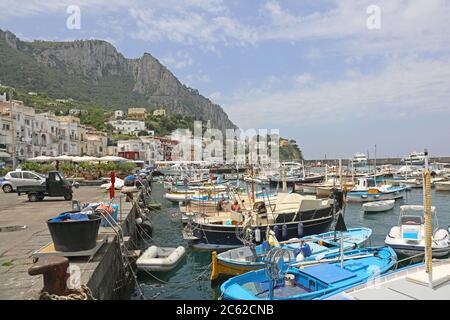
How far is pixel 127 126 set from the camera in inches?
5807

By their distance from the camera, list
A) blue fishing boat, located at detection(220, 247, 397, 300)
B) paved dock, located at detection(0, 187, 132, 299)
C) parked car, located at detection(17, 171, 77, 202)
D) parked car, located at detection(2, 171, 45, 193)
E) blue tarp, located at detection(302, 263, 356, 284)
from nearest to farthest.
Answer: paved dock, located at detection(0, 187, 132, 299), blue fishing boat, located at detection(220, 247, 397, 300), blue tarp, located at detection(302, 263, 356, 284), parked car, located at detection(17, 171, 77, 202), parked car, located at detection(2, 171, 45, 193)

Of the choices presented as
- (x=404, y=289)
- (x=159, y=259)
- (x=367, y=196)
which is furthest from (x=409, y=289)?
(x=367, y=196)

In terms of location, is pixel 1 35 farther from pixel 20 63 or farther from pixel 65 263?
pixel 65 263

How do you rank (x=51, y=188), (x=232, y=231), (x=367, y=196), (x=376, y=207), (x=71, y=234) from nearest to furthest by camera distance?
(x=71, y=234) < (x=232, y=231) < (x=51, y=188) < (x=376, y=207) < (x=367, y=196)

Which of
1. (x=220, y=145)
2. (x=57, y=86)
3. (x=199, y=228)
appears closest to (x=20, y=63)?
(x=57, y=86)

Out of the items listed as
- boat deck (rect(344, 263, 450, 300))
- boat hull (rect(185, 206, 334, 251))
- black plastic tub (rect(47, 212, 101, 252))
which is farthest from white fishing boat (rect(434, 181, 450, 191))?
black plastic tub (rect(47, 212, 101, 252))

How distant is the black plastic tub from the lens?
26.6 feet

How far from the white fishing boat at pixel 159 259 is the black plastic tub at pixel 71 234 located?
595cm

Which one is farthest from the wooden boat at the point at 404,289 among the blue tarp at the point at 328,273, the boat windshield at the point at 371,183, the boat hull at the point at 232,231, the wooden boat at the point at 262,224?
the boat windshield at the point at 371,183

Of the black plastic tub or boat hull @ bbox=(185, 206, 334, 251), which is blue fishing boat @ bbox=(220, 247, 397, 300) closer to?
the black plastic tub

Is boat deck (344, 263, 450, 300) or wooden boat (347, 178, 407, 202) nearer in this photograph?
boat deck (344, 263, 450, 300)

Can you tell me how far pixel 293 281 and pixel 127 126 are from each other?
5692 inches

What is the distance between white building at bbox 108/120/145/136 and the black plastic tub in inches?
5327

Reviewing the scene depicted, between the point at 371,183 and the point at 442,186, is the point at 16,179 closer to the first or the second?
the point at 371,183
